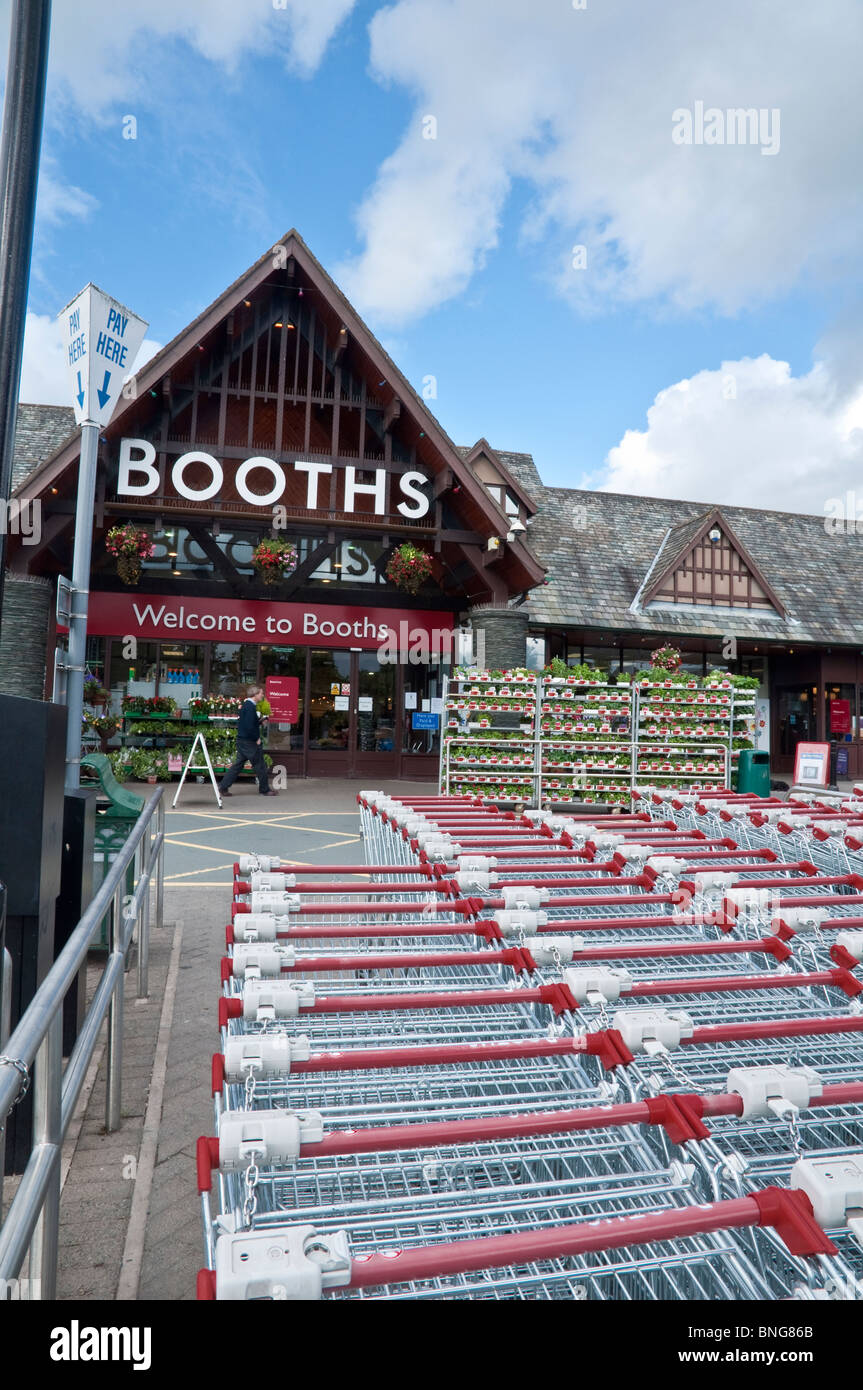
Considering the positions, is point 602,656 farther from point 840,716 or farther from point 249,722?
point 249,722

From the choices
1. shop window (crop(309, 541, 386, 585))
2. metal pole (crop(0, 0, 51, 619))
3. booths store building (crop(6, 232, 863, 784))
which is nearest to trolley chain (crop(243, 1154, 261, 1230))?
metal pole (crop(0, 0, 51, 619))

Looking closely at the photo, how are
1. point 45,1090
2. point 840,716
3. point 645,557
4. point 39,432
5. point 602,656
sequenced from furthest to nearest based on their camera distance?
point 645,557 < point 602,656 < point 840,716 < point 39,432 < point 45,1090

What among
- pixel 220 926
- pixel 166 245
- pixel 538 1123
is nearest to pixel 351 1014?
pixel 538 1123

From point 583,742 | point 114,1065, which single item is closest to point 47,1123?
point 114,1065

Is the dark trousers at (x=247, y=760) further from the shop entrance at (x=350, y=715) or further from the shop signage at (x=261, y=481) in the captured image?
the shop signage at (x=261, y=481)

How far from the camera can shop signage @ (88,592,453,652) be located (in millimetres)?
15117

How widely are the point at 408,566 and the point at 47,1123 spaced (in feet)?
40.1

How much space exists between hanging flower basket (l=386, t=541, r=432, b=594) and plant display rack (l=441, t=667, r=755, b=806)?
201 cm

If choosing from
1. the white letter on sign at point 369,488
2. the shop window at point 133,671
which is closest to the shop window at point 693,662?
the white letter on sign at point 369,488

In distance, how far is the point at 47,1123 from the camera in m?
1.82

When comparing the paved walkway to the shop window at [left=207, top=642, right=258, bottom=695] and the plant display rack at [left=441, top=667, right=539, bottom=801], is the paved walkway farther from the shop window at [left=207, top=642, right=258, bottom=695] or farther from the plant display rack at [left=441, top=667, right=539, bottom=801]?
the shop window at [left=207, top=642, right=258, bottom=695]

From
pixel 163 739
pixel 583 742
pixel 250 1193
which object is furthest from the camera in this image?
pixel 163 739
